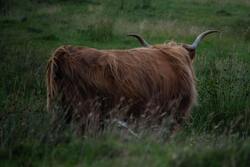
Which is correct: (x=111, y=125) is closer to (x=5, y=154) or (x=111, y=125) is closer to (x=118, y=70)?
(x=118, y=70)

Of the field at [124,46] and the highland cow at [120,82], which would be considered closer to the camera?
the field at [124,46]

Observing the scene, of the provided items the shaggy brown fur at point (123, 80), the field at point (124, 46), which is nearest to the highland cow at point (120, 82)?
the shaggy brown fur at point (123, 80)

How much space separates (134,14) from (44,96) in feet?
32.9

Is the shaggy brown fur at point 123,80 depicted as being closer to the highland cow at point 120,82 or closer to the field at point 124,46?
the highland cow at point 120,82

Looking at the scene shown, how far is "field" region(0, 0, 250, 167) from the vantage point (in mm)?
4145

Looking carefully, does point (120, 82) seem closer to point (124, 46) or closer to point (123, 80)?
point (123, 80)

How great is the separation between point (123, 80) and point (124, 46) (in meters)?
7.29

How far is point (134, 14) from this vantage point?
1739 centimetres

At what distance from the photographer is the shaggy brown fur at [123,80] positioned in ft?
17.7

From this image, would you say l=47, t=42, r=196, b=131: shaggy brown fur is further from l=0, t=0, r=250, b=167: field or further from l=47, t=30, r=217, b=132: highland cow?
l=0, t=0, r=250, b=167: field

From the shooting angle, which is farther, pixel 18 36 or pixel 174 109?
pixel 18 36

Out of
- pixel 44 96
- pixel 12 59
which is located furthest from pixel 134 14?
pixel 44 96

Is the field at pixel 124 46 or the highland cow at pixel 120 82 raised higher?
the highland cow at pixel 120 82

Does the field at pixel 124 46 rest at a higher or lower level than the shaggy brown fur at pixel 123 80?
lower
